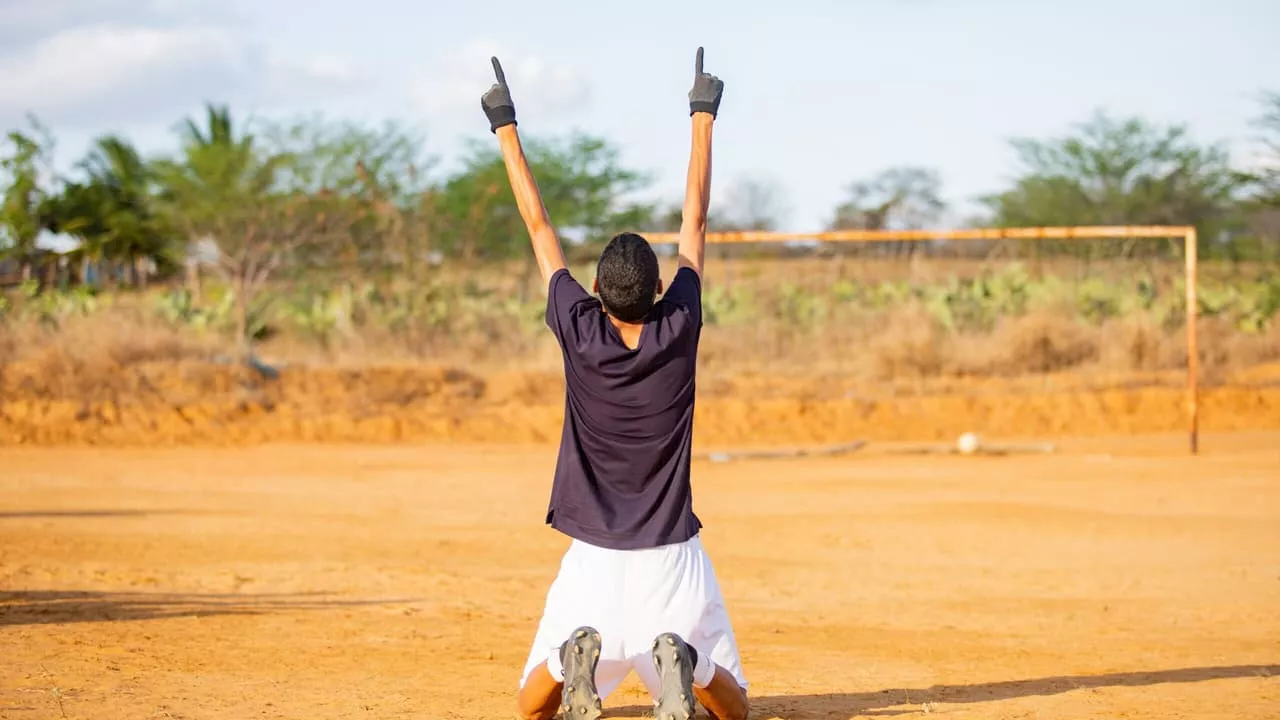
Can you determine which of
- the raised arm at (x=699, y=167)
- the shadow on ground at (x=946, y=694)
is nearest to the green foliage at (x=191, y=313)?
the shadow on ground at (x=946, y=694)

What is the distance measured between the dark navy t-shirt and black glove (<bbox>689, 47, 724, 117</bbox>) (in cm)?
69

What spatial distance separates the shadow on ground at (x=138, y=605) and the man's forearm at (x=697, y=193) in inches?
189

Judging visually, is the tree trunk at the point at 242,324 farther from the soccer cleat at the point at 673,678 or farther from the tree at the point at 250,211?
the soccer cleat at the point at 673,678

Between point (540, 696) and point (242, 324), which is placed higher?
point (242, 324)

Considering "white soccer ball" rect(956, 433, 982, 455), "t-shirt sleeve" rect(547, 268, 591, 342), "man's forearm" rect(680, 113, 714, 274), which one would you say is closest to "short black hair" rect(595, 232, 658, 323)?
"t-shirt sleeve" rect(547, 268, 591, 342)

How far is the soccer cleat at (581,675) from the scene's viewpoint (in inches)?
185

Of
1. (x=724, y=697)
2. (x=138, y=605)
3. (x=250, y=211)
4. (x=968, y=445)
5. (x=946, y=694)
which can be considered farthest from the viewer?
(x=250, y=211)

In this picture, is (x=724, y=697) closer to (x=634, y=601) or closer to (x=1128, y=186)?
(x=634, y=601)

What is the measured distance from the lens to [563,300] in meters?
4.97

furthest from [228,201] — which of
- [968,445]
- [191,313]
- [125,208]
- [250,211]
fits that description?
[968,445]

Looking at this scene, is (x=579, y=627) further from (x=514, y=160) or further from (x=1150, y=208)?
(x=1150, y=208)

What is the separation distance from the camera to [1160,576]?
36.9 feet

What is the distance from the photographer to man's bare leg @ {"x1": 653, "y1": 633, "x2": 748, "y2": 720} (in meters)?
4.66

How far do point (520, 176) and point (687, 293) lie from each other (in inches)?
29.3
